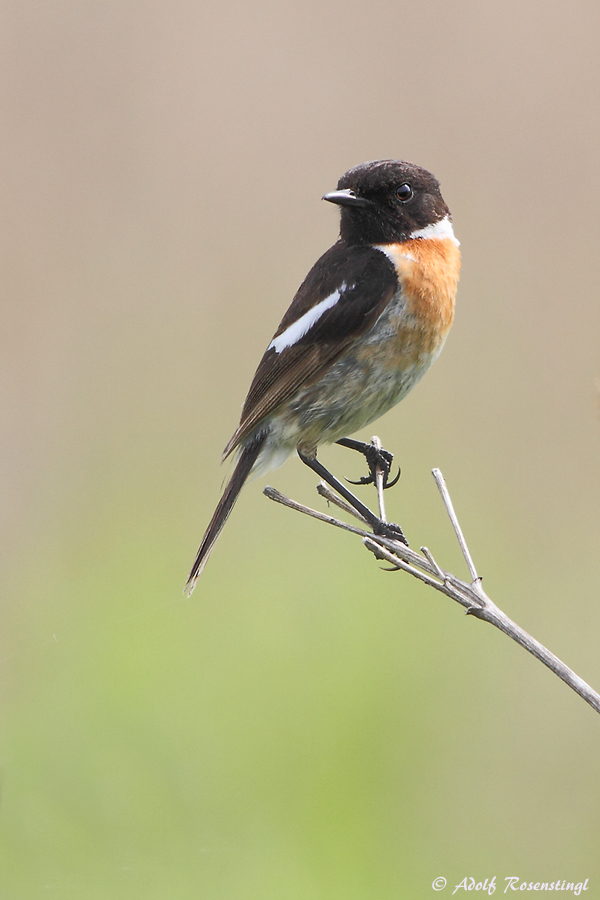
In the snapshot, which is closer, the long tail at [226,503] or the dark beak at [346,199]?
the dark beak at [346,199]

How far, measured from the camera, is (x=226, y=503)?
3707 millimetres

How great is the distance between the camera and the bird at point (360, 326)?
3531 millimetres

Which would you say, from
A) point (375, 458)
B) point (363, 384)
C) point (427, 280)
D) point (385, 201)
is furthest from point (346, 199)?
point (375, 458)

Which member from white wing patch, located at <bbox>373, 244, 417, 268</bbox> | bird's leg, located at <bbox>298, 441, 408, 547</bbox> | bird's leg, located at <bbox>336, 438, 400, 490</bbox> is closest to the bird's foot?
bird's leg, located at <bbox>298, 441, 408, 547</bbox>

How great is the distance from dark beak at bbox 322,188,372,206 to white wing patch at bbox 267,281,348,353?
0.26 meters

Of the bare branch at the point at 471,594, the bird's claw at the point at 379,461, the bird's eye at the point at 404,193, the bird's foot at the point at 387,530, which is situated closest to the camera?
the bare branch at the point at 471,594

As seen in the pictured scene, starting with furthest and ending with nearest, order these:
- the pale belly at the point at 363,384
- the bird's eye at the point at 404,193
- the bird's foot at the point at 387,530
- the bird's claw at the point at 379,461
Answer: the bird's claw at the point at 379,461, the bird's eye at the point at 404,193, the pale belly at the point at 363,384, the bird's foot at the point at 387,530

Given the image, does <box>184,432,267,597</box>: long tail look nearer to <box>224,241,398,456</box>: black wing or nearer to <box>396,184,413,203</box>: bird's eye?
<box>224,241,398,456</box>: black wing

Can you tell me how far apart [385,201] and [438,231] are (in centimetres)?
28

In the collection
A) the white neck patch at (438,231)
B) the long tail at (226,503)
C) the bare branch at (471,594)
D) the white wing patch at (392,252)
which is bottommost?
the bare branch at (471,594)

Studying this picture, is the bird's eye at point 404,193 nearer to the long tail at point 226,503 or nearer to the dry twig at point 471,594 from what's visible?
the long tail at point 226,503

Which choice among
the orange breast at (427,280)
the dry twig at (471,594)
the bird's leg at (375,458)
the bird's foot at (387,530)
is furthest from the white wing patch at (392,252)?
the dry twig at (471,594)

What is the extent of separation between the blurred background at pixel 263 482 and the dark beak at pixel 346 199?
1090mm

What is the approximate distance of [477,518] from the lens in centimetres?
502
